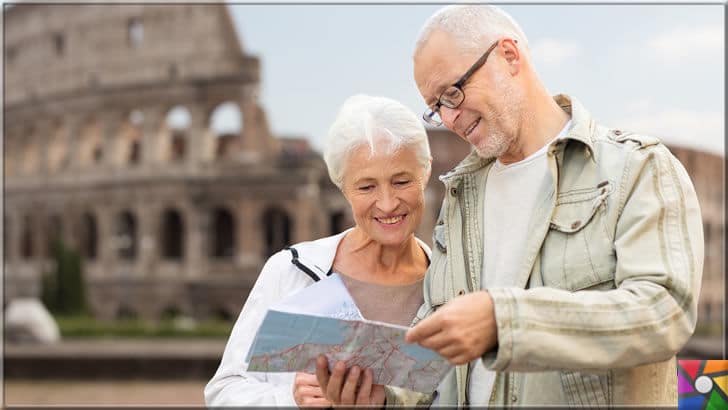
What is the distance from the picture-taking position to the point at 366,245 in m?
2.35

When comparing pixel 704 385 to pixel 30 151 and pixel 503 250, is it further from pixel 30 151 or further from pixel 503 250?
pixel 30 151

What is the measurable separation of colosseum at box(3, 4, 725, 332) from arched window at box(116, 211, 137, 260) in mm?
53

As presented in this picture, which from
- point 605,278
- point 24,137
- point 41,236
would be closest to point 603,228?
point 605,278

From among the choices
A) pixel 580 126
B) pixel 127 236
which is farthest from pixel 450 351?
pixel 127 236

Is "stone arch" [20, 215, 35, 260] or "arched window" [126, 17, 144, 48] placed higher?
"arched window" [126, 17, 144, 48]

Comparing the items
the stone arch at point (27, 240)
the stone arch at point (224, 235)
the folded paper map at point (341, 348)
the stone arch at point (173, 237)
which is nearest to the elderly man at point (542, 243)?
the folded paper map at point (341, 348)

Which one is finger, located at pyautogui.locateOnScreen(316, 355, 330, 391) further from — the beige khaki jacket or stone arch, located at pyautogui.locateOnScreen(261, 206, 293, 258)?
stone arch, located at pyautogui.locateOnScreen(261, 206, 293, 258)

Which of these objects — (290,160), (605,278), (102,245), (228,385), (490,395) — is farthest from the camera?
(102,245)

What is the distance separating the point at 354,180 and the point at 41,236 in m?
26.9

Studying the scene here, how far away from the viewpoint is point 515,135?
198cm

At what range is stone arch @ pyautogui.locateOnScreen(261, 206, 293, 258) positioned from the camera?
24766mm

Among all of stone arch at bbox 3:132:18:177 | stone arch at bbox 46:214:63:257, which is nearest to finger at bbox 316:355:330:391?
stone arch at bbox 46:214:63:257

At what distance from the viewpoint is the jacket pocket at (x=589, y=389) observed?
1771 millimetres

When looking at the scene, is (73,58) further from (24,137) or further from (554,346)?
(554,346)
